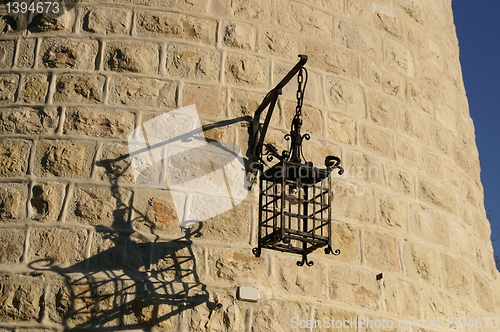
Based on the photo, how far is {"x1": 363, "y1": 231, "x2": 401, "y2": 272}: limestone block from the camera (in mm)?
3605

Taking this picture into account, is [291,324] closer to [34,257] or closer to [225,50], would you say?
[34,257]

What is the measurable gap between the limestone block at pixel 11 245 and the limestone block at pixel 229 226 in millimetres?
870

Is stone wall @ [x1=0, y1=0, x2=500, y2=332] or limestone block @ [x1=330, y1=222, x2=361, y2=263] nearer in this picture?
stone wall @ [x1=0, y1=0, x2=500, y2=332]

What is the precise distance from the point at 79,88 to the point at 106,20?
46cm

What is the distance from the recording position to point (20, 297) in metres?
3.01

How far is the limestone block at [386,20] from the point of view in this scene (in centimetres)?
443


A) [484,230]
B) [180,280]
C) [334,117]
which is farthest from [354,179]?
[484,230]

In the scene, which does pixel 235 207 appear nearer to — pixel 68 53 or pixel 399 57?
pixel 68 53

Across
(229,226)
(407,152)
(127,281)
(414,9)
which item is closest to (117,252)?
(127,281)

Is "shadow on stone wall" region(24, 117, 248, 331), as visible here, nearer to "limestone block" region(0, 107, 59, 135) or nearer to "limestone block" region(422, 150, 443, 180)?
"limestone block" region(0, 107, 59, 135)

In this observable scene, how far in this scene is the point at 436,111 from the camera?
4.56m

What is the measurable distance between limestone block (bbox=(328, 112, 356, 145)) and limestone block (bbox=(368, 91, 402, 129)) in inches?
7.8

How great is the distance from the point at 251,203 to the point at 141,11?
1.30m

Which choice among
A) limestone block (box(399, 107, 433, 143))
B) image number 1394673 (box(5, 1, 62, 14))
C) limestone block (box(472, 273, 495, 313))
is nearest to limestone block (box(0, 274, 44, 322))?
image number 1394673 (box(5, 1, 62, 14))
